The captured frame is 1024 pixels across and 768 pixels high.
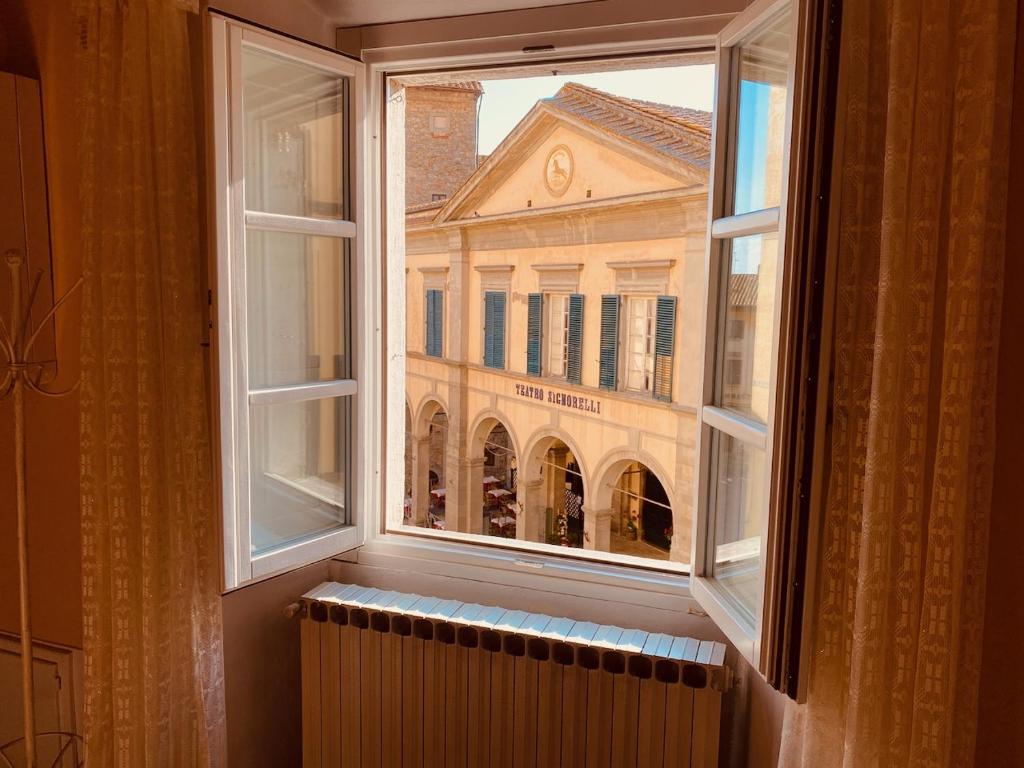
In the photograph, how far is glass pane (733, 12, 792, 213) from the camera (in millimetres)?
1374

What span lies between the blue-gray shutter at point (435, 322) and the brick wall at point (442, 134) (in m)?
1.93

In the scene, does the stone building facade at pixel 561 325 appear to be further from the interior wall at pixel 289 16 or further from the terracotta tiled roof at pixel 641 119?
the interior wall at pixel 289 16

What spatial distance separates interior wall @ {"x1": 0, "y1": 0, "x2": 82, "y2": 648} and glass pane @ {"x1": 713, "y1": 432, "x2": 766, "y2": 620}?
1.60 metres

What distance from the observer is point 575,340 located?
10781 mm

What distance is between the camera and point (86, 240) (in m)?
1.63

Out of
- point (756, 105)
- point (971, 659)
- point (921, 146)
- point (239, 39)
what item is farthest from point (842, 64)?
point (239, 39)

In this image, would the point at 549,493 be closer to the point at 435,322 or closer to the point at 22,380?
the point at 435,322

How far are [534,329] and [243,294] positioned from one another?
33.0 feet

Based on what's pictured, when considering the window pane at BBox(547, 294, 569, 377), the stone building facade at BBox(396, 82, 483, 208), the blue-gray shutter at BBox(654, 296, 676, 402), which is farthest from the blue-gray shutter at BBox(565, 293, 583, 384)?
the stone building facade at BBox(396, 82, 483, 208)

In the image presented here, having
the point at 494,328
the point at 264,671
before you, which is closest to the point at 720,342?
the point at 264,671

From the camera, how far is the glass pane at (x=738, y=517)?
147 cm

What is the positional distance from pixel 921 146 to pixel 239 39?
4.46 ft

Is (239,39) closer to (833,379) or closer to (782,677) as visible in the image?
(833,379)

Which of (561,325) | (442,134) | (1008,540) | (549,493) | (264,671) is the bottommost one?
(549,493)
